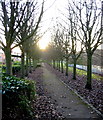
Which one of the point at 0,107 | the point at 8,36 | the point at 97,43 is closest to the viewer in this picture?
the point at 0,107

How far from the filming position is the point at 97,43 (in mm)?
8930

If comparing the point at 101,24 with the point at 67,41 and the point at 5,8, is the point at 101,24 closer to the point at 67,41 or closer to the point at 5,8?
the point at 5,8

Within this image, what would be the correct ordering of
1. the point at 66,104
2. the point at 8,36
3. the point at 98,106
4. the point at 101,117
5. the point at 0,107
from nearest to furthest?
the point at 0,107
the point at 101,117
the point at 98,106
the point at 66,104
the point at 8,36

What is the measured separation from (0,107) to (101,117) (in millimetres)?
3360

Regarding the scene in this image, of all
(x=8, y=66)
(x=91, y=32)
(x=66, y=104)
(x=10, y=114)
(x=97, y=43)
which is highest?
(x=91, y=32)

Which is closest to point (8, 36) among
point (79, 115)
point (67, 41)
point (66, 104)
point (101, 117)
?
point (66, 104)

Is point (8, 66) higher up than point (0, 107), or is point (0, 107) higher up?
point (8, 66)

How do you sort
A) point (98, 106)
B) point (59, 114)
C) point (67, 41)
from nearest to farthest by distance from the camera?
point (59, 114)
point (98, 106)
point (67, 41)

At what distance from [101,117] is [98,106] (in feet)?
3.65

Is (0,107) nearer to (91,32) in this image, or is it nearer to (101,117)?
(101,117)

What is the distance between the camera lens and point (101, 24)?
29.7 ft

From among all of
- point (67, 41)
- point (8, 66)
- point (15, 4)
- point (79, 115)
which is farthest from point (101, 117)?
point (67, 41)

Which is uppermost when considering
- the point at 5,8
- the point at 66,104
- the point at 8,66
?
the point at 5,8

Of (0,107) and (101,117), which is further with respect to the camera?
(101,117)
